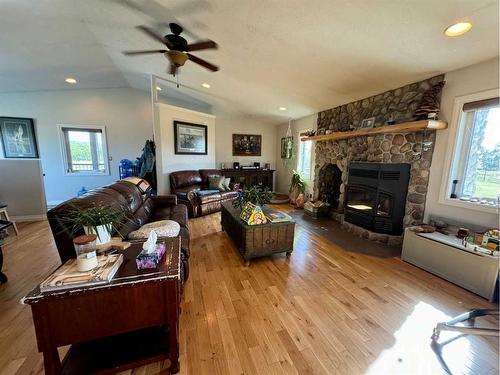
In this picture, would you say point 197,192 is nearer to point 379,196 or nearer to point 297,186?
point 297,186

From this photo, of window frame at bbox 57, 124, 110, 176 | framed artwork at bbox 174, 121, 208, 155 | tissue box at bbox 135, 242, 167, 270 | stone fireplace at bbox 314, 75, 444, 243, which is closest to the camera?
tissue box at bbox 135, 242, 167, 270

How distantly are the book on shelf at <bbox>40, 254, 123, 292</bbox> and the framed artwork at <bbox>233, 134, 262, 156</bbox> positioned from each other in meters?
5.77

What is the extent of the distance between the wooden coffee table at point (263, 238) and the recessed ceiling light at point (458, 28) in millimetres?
2334

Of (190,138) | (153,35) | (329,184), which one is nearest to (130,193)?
(153,35)

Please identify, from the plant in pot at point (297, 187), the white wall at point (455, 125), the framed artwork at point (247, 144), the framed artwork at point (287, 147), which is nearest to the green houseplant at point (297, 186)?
the plant in pot at point (297, 187)

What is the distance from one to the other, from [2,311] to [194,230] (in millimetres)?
2174

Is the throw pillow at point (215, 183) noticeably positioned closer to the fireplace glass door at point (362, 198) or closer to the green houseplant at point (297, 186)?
the green houseplant at point (297, 186)

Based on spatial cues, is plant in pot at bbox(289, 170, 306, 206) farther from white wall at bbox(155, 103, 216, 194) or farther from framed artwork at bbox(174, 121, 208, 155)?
white wall at bbox(155, 103, 216, 194)

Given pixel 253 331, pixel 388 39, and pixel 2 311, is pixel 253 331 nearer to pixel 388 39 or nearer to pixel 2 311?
pixel 2 311

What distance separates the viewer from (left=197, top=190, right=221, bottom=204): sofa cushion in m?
4.31

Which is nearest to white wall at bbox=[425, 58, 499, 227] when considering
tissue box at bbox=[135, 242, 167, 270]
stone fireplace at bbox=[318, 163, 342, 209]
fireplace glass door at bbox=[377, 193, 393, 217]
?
fireplace glass door at bbox=[377, 193, 393, 217]

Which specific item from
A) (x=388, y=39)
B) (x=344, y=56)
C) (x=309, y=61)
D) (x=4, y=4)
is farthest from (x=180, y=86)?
(x=388, y=39)

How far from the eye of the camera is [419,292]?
199 cm

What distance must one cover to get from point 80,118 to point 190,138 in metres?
2.84
